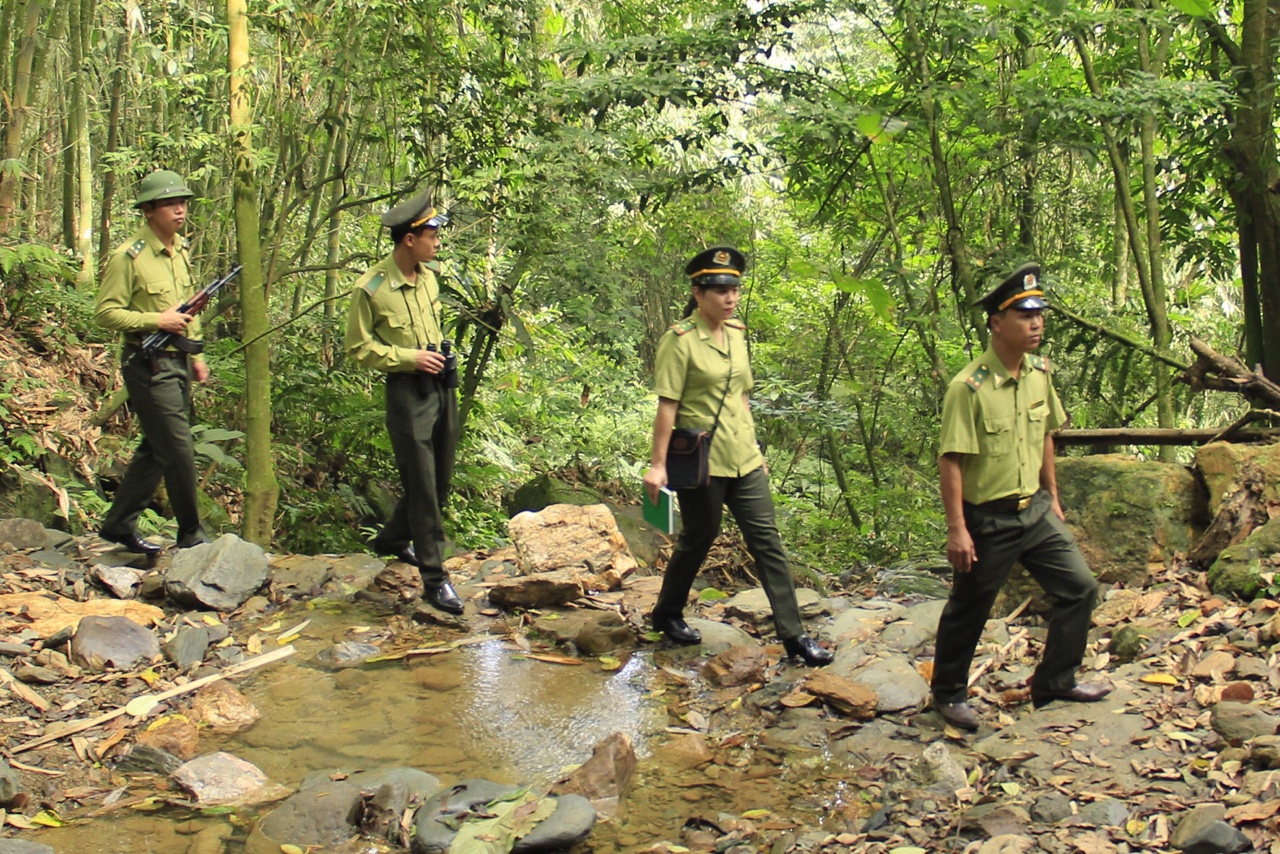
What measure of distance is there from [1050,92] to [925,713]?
5.20m

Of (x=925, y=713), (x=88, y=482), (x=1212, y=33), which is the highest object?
(x=1212, y=33)

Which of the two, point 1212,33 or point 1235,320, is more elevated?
point 1212,33

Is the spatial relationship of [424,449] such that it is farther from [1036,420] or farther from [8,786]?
[1036,420]

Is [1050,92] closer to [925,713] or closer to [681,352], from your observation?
[681,352]

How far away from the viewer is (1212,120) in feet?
29.0

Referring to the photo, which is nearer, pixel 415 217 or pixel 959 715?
pixel 959 715

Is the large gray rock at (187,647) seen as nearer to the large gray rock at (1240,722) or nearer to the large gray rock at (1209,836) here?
the large gray rock at (1209,836)

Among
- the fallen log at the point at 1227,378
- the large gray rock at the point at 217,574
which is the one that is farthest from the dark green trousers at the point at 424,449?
the fallen log at the point at 1227,378

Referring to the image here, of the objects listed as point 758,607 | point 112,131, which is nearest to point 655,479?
point 758,607

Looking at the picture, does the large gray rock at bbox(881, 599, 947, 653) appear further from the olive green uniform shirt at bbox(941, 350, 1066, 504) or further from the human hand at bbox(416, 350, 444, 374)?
the human hand at bbox(416, 350, 444, 374)

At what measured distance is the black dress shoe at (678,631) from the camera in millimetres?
5617

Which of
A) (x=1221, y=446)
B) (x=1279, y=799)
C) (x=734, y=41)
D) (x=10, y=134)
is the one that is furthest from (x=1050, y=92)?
(x=10, y=134)

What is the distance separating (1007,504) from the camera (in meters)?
4.32

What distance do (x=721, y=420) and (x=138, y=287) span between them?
3.43 m
